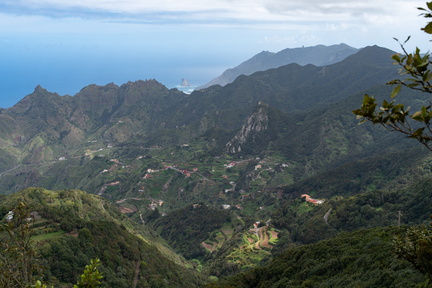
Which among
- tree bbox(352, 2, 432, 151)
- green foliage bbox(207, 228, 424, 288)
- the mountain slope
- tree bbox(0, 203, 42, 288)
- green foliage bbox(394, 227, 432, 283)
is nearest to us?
tree bbox(352, 2, 432, 151)

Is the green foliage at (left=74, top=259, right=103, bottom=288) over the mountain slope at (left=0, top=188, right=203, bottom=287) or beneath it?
over

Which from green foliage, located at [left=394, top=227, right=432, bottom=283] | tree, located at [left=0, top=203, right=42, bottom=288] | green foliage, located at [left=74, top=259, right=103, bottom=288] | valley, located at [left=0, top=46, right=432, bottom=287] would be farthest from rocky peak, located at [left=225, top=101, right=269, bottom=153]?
green foliage, located at [left=74, top=259, right=103, bottom=288]

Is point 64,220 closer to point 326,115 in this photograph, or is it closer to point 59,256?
point 59,256

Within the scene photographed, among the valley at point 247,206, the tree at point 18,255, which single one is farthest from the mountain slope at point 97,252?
the tree at point 18,255

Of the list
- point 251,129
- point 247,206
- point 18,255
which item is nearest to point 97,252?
point 18,255

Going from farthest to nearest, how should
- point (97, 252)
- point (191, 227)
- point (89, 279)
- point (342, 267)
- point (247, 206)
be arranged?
point (247, 206) → point (191, 227) → point (97, 252) → point (342, 267) → point (89, 279)

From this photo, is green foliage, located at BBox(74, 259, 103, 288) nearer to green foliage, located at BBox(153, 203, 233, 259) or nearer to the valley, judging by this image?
the valley

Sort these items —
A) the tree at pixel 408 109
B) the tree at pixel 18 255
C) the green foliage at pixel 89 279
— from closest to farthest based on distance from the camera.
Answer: the tree at pixel 408 109 < the green foliage at pixel 89 279 < the tree at pixel 18 255

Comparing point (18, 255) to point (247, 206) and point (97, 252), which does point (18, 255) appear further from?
point (247, 206)

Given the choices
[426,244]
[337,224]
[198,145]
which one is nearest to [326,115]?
[198,145]

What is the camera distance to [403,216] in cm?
5612

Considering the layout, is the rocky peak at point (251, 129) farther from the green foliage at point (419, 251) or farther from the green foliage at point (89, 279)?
the green foliage at point (89, 279)

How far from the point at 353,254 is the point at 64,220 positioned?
40.6m

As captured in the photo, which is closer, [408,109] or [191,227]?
[408,109]
